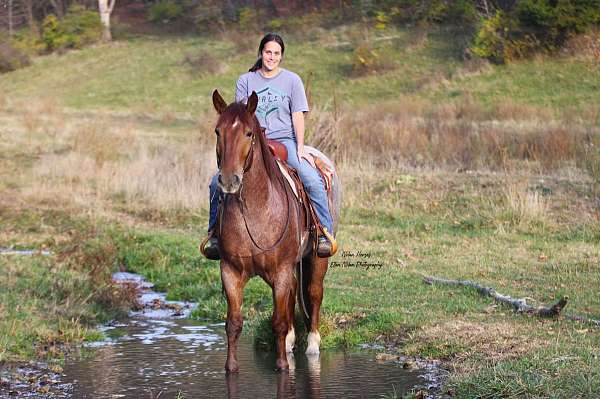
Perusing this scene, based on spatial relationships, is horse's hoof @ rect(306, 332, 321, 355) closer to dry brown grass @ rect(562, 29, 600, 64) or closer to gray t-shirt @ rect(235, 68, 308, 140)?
gray t-shirt @ rect(235, 68, 308, 140)

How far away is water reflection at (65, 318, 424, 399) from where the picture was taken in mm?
7680

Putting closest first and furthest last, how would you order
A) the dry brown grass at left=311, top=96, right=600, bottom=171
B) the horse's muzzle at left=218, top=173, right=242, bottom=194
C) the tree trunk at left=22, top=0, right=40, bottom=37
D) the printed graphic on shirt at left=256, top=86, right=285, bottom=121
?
the horse's muzzle at left=218, top=173, right=242, bottom=194, the printed graphic on shirt at left=256, top=86, right=285, bottom=121, the dry brown grass at left=311, top=96, right=600, bottom=171, the tree trunk at left=22, top=0, right=40, bottom=37

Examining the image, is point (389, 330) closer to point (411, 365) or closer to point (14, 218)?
point (411, 365)

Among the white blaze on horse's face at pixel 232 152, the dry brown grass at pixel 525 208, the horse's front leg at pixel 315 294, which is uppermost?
the white blaze on horse's face at pixel 232 152

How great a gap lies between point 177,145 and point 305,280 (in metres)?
15.3

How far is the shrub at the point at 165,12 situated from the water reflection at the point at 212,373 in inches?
2094

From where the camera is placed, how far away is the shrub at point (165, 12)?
61.0 m

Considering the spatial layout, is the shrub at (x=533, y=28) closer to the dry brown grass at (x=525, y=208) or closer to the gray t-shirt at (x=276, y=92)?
the dry brown grass at (x=525, y=208)

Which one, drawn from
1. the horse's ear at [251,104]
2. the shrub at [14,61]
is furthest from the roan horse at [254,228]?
the shrub at [14,61]

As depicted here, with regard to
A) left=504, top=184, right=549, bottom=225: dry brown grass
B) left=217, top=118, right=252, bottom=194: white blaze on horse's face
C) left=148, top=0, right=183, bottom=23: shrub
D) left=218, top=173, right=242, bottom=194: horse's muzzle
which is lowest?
left=504, top=184, right=549, bottom=225: dry brown grass

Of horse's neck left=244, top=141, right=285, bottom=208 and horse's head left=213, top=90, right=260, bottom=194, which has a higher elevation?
horse's head left=213, top=90, right=260, bottom=194

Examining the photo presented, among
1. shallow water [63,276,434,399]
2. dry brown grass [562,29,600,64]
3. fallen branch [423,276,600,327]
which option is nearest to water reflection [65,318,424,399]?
shallow water [63,276,434,399]

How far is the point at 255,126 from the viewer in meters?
7.62

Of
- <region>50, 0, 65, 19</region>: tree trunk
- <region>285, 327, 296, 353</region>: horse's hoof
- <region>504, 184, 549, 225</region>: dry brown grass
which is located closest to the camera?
<region>285, 327, 296, 353</region>: horse's hoof
